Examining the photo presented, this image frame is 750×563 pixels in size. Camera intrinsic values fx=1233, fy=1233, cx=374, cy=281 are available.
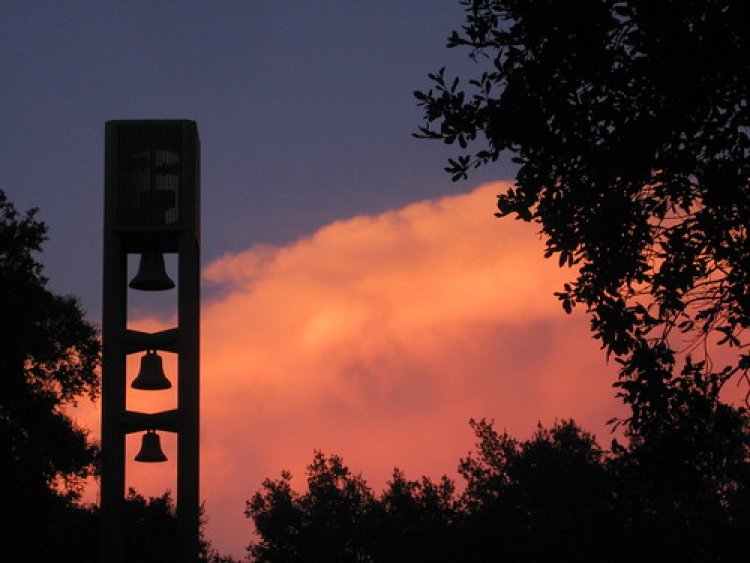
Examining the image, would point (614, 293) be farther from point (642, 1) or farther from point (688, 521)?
point (688, 521)

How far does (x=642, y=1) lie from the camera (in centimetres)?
1463

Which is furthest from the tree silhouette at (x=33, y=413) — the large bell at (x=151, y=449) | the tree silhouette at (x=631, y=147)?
the tree silhouette at (x=631, y=147)

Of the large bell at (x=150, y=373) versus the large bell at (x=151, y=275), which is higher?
the large bell at (x=151, y=275)

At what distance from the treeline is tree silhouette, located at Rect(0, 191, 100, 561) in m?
15.4

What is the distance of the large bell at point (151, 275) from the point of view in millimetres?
19641

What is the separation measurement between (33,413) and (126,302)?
16.2 metres

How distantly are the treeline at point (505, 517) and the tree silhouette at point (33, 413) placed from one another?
15.4 metres

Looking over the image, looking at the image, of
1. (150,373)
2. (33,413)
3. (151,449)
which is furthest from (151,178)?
(33,413)

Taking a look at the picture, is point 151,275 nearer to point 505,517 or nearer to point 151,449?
point 151,449

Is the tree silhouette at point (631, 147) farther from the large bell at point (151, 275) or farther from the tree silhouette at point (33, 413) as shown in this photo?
the tree silhouette at point (33, 413)

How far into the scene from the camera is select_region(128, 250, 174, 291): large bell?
1964 centimetres

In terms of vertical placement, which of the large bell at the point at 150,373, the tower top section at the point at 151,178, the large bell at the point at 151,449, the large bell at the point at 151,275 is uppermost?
the tower top section at the point at 151,178

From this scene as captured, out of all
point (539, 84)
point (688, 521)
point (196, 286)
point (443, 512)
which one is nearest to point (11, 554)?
point (196, 286)

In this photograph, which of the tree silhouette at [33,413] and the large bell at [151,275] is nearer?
the large bell at [151,275]
